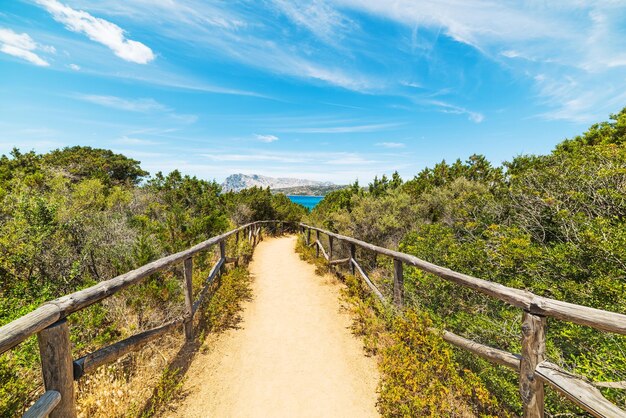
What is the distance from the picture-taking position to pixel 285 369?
3.89m

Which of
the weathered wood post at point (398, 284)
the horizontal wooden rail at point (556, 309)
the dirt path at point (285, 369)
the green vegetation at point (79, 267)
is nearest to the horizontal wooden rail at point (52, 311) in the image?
the green vegetation at point (79, 267)

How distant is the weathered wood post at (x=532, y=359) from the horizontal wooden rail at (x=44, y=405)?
3.46m

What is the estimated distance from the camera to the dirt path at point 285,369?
3.16m

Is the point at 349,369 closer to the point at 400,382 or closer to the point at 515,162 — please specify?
the point at 400,382

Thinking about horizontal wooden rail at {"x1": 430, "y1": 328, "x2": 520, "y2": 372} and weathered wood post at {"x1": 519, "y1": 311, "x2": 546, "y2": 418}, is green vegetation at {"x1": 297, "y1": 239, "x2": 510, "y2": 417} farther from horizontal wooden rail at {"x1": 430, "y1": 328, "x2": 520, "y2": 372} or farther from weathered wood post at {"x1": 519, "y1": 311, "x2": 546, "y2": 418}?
weathered wood post at {"x1": 519, "y1": 311, "x2": 546, "y2": 418}

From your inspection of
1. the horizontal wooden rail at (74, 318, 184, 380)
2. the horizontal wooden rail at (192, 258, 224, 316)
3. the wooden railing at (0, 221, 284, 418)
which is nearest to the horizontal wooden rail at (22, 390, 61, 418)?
the wooden railing at (0, 221, 284, 418)

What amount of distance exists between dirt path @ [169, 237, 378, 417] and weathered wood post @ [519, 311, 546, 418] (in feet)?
5.28

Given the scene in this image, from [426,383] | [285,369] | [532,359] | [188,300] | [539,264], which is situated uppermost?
[539,264]

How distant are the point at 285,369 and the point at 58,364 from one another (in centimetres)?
270

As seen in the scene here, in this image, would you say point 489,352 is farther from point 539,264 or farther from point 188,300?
point 188,300

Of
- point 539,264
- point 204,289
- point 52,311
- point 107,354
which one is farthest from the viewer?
point 204,289

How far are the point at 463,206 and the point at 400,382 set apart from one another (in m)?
6.93

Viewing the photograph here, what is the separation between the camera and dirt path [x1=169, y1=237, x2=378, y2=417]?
3160 millimetres

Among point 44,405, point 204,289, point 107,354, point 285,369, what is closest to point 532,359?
point 285,369
